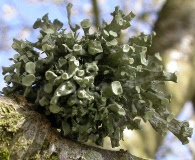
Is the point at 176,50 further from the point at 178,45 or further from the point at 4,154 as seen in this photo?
the point at 4,154

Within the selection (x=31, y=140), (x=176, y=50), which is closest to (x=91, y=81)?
(x=31, y=140)

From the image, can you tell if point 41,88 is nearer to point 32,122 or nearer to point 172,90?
point 32,122

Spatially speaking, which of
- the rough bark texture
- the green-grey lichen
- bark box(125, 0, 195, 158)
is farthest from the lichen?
bark box(125, 0, 195, 158)

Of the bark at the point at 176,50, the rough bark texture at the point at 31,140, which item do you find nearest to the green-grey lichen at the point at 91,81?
the rough bark texture at the point at 31,140

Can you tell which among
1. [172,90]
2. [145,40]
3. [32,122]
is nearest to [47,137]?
[32,122]

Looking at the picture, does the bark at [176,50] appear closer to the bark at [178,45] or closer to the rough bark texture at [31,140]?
the bark at [178,45]

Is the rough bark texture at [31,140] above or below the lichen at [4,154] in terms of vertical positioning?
above

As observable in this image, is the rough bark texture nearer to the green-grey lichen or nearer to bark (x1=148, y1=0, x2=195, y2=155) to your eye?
the green-grey lichen
